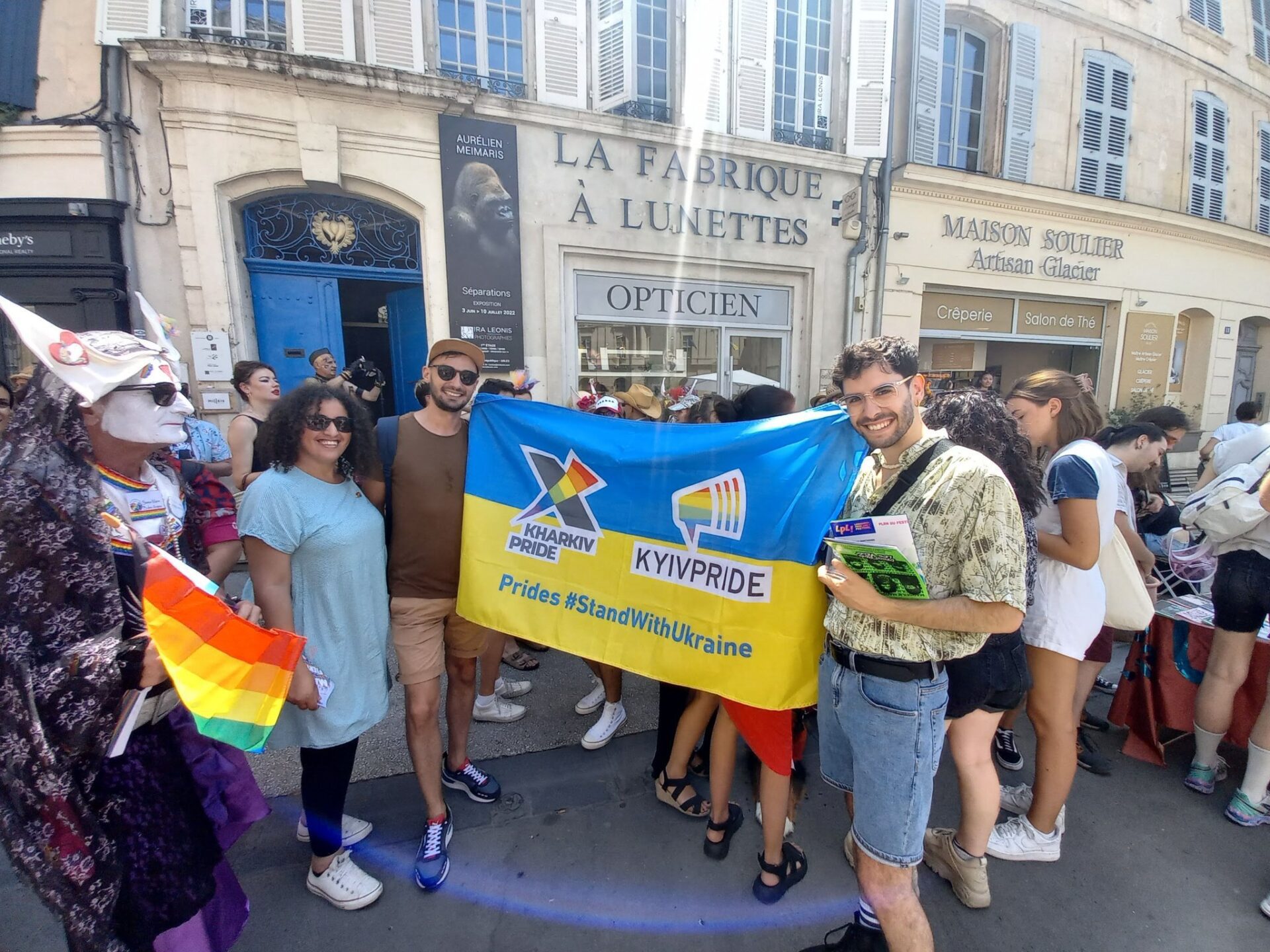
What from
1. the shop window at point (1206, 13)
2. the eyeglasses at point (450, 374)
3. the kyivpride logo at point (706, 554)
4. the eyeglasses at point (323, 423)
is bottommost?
the kyivpride logo at point (706, 554)

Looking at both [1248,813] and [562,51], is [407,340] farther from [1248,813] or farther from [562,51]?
[1248,813]

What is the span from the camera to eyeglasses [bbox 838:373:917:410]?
173 cm

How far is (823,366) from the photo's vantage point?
9219 mm

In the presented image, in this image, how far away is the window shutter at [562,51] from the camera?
281 inches

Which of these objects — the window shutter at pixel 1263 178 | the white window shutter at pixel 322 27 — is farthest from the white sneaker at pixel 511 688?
the window shutter at pixel 1263 178

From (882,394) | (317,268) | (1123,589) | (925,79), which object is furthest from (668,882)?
(925,79)

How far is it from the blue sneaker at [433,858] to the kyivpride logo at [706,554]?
1348 millimetres

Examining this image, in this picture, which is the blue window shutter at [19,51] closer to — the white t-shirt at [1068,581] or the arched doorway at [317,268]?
the arched doorway at [317,268]

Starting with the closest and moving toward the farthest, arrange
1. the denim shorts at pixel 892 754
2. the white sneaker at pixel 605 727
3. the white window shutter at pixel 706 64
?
the denim shorts at pixel 892 754 < the white sneaker at pixel 605 727 < the white window shutter at pixel 706 64

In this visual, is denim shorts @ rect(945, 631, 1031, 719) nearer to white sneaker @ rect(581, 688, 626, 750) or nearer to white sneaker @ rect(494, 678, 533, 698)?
white sneaker @ rect(581, 688, 626, 750)

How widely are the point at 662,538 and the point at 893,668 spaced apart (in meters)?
0.99

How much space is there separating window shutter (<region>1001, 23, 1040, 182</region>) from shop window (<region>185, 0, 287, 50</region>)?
10.2 meters

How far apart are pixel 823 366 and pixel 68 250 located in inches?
365

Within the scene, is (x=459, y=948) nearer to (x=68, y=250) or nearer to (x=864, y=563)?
(x=864, y=563)
